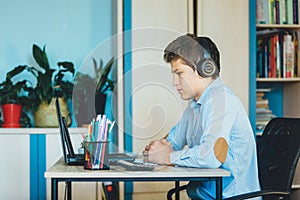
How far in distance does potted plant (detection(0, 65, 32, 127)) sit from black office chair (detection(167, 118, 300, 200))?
1345mm

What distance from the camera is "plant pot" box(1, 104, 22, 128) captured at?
10.7ft

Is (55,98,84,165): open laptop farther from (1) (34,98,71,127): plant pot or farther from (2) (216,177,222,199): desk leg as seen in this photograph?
(1) (34,98,71,127): plant pot

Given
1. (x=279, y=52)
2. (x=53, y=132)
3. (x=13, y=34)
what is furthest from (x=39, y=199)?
(x=279, y=52)

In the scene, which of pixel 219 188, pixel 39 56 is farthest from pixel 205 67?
pixel 39 56

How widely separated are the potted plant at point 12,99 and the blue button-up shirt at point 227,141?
1.48 meters

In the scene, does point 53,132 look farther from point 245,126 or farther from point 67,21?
point 245,126

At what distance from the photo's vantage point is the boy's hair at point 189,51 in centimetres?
200

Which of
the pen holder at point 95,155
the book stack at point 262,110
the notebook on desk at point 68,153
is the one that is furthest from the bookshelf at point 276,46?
the pen holder at point 95,155

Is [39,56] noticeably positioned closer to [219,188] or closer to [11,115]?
[11,115]

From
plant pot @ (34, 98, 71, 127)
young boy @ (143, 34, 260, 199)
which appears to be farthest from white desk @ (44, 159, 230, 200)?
plant pot @ (34, 98, 71, 127)

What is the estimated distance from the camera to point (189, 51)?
6.59 ft

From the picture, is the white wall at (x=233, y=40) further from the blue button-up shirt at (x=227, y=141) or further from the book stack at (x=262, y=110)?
the blue button-up shirt at (x=227, y=141)

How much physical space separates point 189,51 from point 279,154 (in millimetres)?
577

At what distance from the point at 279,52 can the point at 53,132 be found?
59.8 inches
